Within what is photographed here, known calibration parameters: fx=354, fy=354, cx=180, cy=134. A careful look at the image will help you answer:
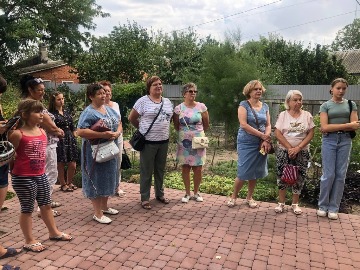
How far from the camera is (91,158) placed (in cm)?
407

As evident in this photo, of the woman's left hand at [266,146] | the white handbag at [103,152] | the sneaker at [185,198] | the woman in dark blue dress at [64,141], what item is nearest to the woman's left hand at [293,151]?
the woman's left hand at [266,146]

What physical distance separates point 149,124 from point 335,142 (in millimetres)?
2346

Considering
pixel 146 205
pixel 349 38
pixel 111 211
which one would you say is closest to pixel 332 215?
pixel 146 205

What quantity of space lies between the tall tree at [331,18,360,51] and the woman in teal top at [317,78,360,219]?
5697 cm

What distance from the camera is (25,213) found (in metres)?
3.44

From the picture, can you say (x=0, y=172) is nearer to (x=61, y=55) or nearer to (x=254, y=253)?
(x=254, y=253)

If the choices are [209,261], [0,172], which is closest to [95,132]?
[0,172]

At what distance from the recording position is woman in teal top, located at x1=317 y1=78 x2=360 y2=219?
14.1 feet

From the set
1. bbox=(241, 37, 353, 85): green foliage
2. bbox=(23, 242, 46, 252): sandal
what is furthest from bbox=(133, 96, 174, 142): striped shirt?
bbox=(241, 37, 353, 85): green foliage

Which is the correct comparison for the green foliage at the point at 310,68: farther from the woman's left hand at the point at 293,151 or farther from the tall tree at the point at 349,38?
the tall tree at the point at 349,38

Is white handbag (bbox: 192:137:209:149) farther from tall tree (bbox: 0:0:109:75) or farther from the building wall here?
the building wall

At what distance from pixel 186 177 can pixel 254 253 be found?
176cm

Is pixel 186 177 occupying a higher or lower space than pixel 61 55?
lower

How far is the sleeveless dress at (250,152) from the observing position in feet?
15.3
